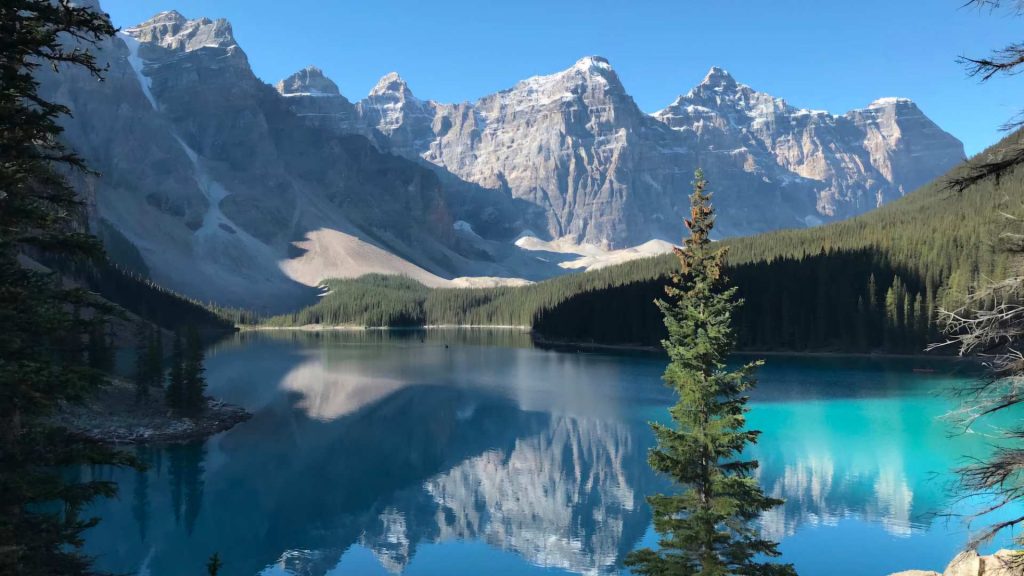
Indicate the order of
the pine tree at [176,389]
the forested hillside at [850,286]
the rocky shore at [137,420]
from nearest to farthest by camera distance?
1. the rocky shore at [137,420]
2. the pine tree at [176,389]
3. the forested hillside at [850,286]

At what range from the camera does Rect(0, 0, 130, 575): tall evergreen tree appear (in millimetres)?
9641

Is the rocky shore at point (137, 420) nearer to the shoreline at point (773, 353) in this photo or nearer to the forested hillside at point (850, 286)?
the shoreline at point (773, 353)

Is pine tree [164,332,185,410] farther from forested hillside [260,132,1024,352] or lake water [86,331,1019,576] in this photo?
forested hillside [260,132,1024,352]

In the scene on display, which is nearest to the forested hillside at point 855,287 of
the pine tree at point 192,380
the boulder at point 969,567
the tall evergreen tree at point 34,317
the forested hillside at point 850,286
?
the forested hillside at point 850,286

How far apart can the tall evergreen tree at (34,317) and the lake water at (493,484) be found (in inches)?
169

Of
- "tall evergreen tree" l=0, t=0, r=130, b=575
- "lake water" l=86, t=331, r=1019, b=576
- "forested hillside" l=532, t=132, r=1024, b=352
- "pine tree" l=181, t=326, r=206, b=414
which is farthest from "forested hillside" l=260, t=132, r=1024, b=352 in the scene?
"tall evergreen tree" l=0, t=0, r=130, b=575

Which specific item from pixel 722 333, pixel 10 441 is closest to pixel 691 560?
pixel 722 333

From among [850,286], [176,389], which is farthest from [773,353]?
[176,389]

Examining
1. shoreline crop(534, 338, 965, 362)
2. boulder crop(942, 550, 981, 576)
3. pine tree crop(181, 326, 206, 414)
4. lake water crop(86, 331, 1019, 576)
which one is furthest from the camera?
shoreline crop(534, 338, 965, 362)

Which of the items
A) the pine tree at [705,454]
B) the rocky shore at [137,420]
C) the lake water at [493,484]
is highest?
the pine tree at [705,454]

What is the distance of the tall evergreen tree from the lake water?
430 cm

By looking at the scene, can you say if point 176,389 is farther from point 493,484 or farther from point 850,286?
point 850,286

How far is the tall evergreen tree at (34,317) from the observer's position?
31.6ft

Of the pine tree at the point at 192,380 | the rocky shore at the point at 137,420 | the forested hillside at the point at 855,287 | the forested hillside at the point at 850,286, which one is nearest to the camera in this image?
the rocky shore at the point at 137,420
